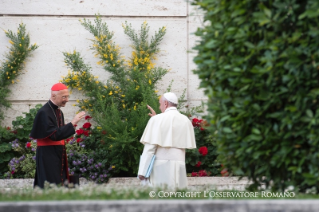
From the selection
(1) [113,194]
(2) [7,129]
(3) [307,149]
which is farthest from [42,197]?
(2) [7,129]

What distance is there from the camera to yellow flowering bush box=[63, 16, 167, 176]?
8.13m

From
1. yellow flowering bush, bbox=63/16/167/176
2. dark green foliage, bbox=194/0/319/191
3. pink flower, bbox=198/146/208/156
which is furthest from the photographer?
yellow flowering bush, bbox=63/16/167/176

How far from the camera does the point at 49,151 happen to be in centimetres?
701

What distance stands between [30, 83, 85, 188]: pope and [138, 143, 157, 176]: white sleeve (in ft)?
3.15

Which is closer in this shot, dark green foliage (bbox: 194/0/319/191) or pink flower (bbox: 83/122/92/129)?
dark green foliage (bbox: 194/0/319/191)

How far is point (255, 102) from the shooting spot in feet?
12.8

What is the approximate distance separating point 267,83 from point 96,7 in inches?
226

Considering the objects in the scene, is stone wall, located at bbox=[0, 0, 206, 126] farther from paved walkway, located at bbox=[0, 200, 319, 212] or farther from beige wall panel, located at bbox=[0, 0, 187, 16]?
paved walkway, located at bbox=[0, 200, 319, 212]

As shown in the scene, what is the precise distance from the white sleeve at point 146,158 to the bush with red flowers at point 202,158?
1213 millimetres

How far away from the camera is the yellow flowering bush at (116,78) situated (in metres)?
8.13

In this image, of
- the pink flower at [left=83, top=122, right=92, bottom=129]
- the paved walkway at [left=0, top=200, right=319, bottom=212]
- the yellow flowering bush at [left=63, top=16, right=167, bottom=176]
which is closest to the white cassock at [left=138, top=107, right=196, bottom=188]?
the yellow flowering bush at [left=63, top=16, right=167, bottom=176]

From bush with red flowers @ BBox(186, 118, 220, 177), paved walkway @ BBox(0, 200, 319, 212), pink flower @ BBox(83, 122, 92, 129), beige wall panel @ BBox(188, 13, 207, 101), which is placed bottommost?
paved walkway @ BBox(0, 200, 319, 212)

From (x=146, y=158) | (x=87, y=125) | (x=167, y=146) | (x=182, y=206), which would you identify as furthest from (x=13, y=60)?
(x=182, y=206)

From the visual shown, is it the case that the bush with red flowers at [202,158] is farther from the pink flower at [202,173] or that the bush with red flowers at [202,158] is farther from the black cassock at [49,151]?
the black cassock at [49,151]
